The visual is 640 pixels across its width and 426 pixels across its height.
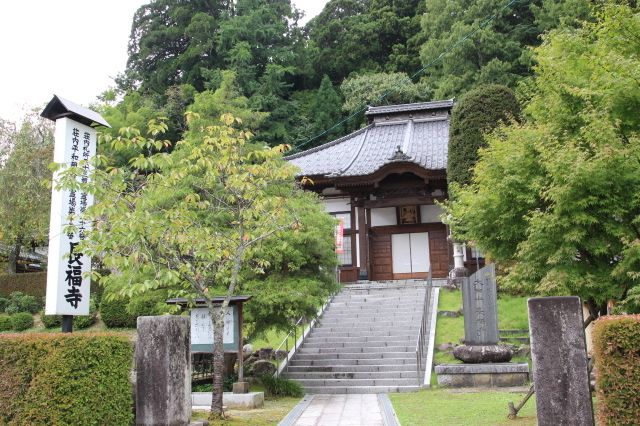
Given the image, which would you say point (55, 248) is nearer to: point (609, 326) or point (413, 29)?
point (609, 326)

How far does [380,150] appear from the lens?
25.4 metres

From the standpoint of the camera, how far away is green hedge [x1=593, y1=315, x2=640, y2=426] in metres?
5.16

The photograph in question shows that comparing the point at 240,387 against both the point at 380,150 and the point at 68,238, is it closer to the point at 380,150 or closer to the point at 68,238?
the point at 68,238

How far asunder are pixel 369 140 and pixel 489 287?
14821mm

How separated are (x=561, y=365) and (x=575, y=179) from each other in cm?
271

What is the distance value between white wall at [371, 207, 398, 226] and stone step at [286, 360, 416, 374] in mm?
9844

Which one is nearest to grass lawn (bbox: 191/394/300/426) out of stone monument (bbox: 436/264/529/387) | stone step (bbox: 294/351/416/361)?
stone step (bbox: 294/351/416/361)

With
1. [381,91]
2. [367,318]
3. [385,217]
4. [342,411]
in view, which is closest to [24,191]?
[385,217]

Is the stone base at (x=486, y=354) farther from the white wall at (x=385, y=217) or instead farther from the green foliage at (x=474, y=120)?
the white wall at (x=385, y=217)

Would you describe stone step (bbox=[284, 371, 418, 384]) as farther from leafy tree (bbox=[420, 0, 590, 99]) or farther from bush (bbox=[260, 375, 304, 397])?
leafy tree (bbox=[420, 0, 590, 99])

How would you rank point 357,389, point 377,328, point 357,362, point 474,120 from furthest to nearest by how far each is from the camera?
point 474,120
point 377,328
point 357,362
point 357,389

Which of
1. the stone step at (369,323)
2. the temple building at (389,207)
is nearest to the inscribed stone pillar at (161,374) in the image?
the stone step at (369,323)

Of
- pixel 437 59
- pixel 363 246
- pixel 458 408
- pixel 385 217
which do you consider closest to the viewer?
pixel 458 408

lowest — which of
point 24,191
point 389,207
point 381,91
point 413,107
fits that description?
point 389,207
